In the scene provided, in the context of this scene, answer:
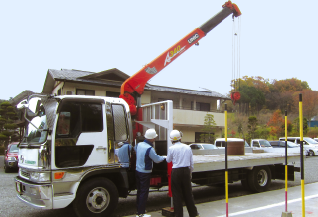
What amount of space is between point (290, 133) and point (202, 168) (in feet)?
115

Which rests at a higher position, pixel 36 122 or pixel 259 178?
pixel 36 122

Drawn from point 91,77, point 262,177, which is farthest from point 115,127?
point 91,77

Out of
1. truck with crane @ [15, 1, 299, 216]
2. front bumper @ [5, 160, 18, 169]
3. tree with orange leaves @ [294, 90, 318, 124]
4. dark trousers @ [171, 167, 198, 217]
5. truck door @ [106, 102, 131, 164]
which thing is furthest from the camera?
Result: tree with orange leaves @ [294, 90, 318, 124]

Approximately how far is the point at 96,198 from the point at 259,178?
5.44 meters

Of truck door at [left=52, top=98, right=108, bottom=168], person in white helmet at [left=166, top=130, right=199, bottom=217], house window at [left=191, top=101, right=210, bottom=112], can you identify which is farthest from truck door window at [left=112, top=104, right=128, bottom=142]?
house window at [left=191, top=101, right=210, bottom=112]

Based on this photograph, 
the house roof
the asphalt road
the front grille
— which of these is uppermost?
the house roof

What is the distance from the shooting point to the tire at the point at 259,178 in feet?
27.8

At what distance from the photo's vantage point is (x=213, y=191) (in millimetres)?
9195

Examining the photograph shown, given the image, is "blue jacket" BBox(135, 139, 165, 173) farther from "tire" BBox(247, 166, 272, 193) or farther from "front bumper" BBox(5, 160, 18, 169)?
"front bumper" BBox(5, 160, 18, 169)

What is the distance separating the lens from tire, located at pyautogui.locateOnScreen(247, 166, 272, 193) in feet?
27.8

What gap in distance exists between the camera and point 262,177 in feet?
29.2

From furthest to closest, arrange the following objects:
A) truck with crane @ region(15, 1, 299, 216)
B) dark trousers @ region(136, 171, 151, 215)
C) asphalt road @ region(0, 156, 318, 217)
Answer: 1. asphalt road @ region(0, 156, 318, 217)
2. dark trousers @ region(136, 171, 151, 215)
3. truck with crane @ region(15, 1, 299, 216)

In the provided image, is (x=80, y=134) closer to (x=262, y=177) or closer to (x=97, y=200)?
(x=97, y=200)

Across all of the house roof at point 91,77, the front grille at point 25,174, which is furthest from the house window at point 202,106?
the front grille at point 25,174
